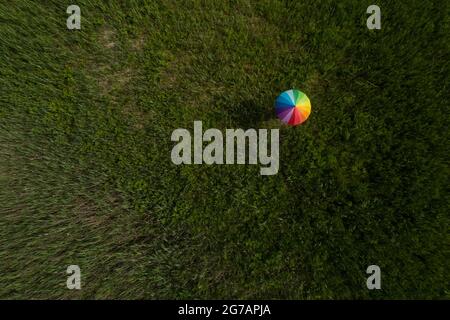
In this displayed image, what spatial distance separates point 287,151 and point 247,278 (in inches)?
65.0

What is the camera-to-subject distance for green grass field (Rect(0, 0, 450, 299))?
3.78 metres

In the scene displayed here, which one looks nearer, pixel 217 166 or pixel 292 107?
pixel 292 107

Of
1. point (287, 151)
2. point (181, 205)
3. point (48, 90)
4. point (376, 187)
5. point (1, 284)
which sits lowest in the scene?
point (1, 284)

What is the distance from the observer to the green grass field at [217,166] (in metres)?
3.78

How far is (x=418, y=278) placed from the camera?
3.63 meters

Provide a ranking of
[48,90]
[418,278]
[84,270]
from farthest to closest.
→ [48,90], [84,270], [418,278]

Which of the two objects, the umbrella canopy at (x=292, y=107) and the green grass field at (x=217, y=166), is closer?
the umbrella canopy at (x=292, y=107)

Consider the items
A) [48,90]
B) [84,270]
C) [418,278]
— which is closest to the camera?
[418,278]

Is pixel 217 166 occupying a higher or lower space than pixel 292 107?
lower

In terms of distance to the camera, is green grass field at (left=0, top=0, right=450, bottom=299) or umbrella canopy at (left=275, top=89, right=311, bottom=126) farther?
green grass field at (left=0, top=0, right=450, bottom=299)

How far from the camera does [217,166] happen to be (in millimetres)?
3992

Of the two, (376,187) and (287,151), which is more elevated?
(287,151)
